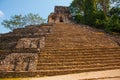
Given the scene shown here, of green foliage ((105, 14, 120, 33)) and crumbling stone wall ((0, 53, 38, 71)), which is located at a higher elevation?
green foliage ((105, 14, 120, 33))

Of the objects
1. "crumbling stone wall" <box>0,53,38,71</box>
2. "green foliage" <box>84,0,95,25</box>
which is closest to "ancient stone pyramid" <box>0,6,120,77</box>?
"crumbling stone wall" <box>0,53,38,71</box>

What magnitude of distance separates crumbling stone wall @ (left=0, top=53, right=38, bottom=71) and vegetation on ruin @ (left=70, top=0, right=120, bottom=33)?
15.9 m

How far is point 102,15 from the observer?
33219 mm

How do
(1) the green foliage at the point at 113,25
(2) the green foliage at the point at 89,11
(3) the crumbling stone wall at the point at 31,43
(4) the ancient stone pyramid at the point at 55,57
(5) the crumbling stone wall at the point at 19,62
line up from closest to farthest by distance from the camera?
(4) the ancient stone pyramid at the point at 55,57, (5) the crumbling stone wall at the point at 19,62, (3) the crumbling stone wall at the point at 31,43, (1) the green foliage at the point at 113,25, (2) the green foliage at the point at 89,11

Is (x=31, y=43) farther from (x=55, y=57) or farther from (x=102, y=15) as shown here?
(x=102, y=15)

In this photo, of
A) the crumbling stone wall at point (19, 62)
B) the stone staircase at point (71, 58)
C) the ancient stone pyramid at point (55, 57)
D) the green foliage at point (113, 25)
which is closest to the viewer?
the stone staircase at point (71, 58)

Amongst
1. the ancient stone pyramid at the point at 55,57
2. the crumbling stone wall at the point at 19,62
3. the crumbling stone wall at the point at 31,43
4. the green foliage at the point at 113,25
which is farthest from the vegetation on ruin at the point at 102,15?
the crumbling stone wall at the point at 19,62

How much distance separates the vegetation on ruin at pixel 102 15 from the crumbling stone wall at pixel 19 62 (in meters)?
15.9

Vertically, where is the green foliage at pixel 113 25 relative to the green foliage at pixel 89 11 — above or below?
below

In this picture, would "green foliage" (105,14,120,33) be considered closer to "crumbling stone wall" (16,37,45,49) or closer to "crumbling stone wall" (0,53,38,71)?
"crumbling stone wall" (16,37,45,49)

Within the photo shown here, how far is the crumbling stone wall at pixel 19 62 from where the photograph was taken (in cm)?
1289

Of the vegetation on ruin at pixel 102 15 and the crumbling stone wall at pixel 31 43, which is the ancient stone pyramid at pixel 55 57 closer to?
the crumbling stone wall at pixel 31 43

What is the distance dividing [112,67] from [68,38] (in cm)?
635

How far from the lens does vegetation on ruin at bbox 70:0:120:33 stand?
29453 mm
